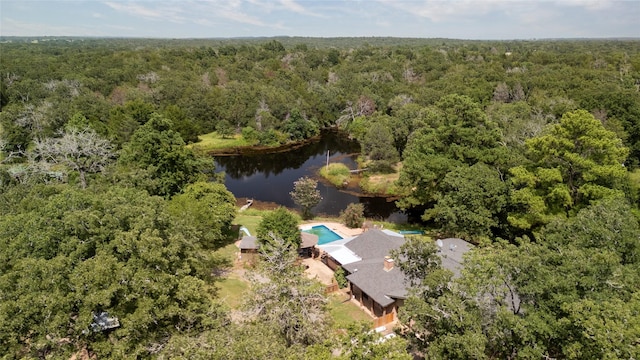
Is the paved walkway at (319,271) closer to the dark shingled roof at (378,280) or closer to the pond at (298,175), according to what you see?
the dark shingled roof at (378,280)

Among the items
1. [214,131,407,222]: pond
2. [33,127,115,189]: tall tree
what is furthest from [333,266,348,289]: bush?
[33,127,115,189]: tall tree

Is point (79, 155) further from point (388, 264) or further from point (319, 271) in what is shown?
point (388, 264)

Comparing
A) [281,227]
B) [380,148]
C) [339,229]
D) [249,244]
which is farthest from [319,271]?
[380,148]

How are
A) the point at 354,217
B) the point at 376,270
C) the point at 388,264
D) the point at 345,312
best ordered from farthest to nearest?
the point at 354,217 → the point at 376,270 → the point at 388,264 → the point at 345,312

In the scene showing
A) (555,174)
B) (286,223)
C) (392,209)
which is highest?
(555,174)

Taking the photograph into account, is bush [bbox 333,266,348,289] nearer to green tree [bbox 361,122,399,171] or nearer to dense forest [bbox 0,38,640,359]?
dense forest [bbox 0,38,640,359]

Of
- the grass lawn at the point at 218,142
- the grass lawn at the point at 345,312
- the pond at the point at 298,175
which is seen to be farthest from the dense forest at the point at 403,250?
the grass lawn at the point at 218,142

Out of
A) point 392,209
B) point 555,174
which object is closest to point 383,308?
point 555,174

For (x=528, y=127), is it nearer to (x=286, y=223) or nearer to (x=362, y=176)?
(x=362, y=176)
